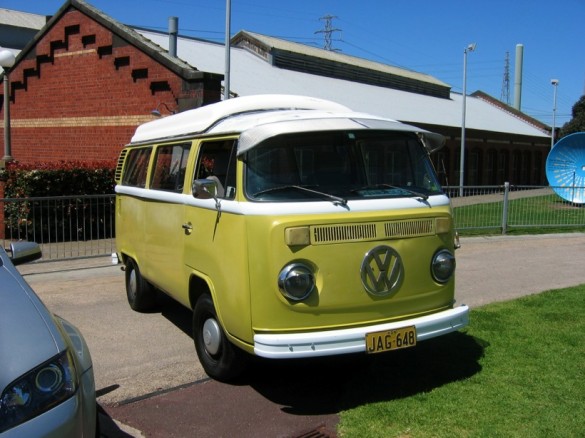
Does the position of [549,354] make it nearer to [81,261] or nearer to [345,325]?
[345,325]

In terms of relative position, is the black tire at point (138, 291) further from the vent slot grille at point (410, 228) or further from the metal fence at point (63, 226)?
the metal fence at point (63, 226)

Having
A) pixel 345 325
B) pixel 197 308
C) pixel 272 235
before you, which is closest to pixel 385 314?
pixel 345 325

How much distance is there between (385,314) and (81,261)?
754 cm

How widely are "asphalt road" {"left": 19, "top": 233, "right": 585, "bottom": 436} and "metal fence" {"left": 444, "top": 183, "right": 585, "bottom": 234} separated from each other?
7.27ft

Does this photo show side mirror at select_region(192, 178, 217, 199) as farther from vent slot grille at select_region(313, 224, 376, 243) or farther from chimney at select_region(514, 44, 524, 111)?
chimney at select_region(514, 44, 524, 111)

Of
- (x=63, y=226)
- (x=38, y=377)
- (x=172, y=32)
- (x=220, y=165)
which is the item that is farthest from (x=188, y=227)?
(x=172, y=32)

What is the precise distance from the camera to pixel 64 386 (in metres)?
2.81

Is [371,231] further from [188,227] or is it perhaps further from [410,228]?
[188,227]

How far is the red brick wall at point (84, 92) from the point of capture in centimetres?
1636

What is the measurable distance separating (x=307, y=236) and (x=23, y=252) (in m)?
2.00


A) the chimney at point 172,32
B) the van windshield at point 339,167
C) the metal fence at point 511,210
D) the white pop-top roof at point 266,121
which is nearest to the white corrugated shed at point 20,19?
the chimney at point 172,32

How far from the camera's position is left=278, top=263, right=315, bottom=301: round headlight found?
4152 mm

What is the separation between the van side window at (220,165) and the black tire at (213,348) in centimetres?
98

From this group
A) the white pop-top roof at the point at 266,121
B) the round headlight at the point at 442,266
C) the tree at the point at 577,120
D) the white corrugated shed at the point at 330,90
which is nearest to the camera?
Result: the white pop-top roof at the point at 266,121
